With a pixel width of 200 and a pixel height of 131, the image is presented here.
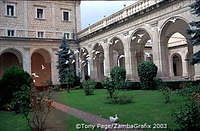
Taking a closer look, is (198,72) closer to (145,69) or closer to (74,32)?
(145,69)

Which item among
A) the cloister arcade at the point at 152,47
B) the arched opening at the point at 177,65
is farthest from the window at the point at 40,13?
the arched opening at the point at 177,65

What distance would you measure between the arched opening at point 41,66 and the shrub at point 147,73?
1908cm

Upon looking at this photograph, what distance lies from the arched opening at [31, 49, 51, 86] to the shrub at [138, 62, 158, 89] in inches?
751

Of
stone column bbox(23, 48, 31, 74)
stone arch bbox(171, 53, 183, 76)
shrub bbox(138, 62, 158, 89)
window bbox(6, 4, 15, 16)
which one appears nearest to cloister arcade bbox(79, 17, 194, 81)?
shrub bbox(138, 62, 158, 89)

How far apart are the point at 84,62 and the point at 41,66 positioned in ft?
25.6

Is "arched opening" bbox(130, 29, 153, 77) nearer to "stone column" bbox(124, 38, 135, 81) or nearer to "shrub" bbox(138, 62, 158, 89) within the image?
"stone column" bbox(124, 38, 135, 81)

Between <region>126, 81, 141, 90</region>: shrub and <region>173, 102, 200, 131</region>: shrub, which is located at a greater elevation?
<region>126, 81, 141, 90</region>: shrub

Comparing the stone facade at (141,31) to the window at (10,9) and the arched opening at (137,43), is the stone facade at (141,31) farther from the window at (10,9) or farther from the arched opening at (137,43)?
the window at (10,9)

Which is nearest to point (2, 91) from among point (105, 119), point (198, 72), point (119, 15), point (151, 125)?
point (105, 119)

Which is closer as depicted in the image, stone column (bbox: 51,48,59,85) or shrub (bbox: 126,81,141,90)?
shrub (bbox: 126,81,141,90)

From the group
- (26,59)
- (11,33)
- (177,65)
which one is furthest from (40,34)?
(177,65)

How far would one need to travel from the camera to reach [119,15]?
89.3ft

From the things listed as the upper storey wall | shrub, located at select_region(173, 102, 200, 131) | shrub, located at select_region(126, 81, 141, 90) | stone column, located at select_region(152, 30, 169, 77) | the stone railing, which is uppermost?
the upper storey wall

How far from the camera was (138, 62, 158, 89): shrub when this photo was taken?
20.9 metres
